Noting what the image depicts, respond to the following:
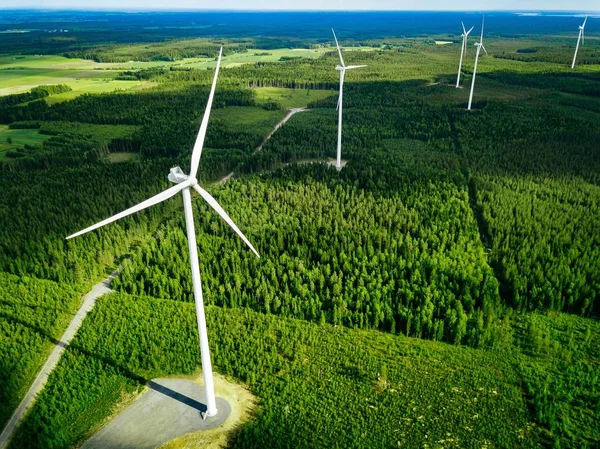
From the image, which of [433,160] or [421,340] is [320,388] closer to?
[421,340]

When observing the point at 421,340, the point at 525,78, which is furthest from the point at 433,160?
the point at 525,78

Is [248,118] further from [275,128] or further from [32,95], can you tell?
[32,95]

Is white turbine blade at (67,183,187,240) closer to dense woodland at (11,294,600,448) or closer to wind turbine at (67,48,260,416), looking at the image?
wind turbine at (67,48,260,416)

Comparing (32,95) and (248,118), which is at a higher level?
(32,95)

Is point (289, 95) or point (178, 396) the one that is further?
point (289, 95)

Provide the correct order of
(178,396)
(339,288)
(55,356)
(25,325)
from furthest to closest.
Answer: (339,288) → (25,325) → (55,356) → (178,396)

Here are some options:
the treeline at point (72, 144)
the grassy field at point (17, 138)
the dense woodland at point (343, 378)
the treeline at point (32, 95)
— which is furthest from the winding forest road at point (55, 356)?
the treeline at point (32, 95)

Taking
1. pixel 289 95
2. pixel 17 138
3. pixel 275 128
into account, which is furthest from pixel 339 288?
pixel 289 95
